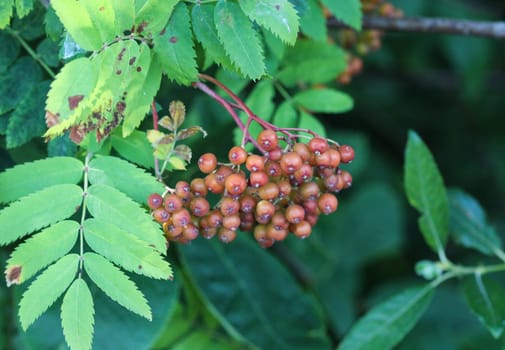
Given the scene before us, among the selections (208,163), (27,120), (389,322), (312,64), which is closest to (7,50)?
(27,120)

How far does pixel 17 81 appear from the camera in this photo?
5.07 feet

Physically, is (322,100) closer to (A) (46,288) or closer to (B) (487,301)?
(B) (487,301)

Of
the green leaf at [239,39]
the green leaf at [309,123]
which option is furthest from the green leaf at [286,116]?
the green leaf at [239,39]

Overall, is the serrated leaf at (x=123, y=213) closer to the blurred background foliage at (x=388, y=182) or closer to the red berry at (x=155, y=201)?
the red berry at (x=155, y=201)

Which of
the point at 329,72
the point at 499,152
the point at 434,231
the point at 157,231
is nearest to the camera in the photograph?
the point at 157,231

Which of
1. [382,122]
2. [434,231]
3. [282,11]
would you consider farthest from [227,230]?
[382,122]

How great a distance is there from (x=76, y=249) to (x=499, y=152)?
2.88 meters

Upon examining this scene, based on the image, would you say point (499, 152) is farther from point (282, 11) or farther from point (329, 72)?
point (282, 11)

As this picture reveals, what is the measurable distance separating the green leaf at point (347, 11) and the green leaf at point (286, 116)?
0.88 ft

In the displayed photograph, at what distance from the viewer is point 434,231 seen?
2096mm

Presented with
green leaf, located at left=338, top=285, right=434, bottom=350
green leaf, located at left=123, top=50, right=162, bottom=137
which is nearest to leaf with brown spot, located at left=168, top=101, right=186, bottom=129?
green leaf, located at left=123, top=50, right=162, bottom=137

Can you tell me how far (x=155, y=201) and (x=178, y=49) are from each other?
1.02 ft

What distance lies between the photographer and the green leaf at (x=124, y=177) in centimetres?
139

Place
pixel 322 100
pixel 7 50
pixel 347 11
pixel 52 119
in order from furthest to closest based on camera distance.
Answer: pixel 322 100 < pixel 347 11 < pixel 7 50 < pixel 52 119
